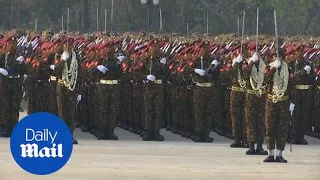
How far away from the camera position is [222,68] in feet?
80.8

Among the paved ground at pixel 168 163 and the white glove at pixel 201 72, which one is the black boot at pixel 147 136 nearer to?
the paved ground at pixel 168 163

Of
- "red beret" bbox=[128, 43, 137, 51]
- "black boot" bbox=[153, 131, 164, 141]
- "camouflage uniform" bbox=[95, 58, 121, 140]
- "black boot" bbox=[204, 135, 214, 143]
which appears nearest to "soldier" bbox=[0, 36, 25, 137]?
"camouflage uniform" bbox=[95, 58, 121, 140]

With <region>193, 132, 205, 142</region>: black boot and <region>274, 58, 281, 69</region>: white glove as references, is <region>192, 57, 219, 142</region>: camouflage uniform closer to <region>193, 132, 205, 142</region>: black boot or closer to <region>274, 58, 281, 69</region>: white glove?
<region>193, 132, 205, 142</region>: black boot

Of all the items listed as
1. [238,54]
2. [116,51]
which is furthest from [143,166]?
[116,51]

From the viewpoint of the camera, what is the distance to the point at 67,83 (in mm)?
23125

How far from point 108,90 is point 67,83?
135 cm

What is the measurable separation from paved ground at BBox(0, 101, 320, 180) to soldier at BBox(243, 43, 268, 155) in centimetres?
36

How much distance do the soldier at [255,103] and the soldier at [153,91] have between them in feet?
11.2

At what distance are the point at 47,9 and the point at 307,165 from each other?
45557mm

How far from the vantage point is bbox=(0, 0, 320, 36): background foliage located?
63719 mm

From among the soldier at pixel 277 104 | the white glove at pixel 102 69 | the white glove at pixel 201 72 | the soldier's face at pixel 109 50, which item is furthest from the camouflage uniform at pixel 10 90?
the soldier at pixel 277 104

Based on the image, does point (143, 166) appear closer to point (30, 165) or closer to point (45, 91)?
point (30, 165)

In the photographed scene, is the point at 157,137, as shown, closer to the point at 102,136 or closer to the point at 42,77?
the point at 102,136

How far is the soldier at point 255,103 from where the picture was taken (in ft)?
69.1
